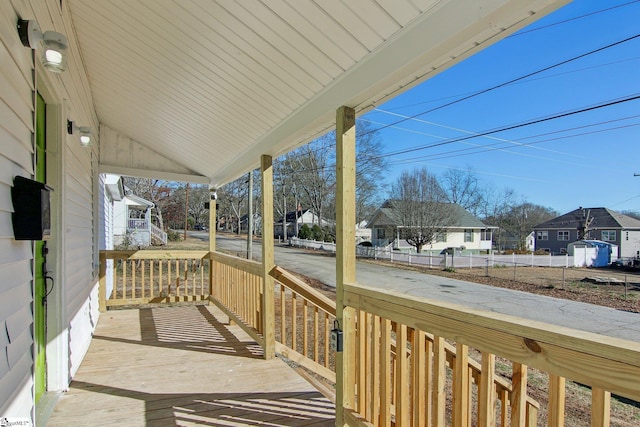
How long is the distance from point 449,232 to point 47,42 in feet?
79.5

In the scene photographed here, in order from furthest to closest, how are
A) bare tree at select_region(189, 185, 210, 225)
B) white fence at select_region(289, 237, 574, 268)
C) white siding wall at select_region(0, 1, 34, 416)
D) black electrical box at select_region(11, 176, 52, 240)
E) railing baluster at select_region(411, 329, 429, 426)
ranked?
1. bare tree at select_region(189, 185, 210, 225)
2. white fence at select_region(289, 237, 574, 268)
3. railing baluster at select_region(411, 329, 429, 426)
4. black electrical box at select_region(11, 176, 52, 240)
5. white siding wall at select_region(0, 1, 34, 416)

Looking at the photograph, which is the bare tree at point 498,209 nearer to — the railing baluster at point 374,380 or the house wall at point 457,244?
the house wall at point 457,244

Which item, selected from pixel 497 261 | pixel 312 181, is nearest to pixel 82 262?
pixel 497 261

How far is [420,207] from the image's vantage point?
20.9m

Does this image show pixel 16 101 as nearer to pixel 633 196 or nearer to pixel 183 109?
pixel 183 109

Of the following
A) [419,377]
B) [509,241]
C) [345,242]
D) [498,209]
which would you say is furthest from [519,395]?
[509,241]

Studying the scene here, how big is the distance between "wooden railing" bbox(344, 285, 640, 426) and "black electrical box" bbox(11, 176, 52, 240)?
1555mm

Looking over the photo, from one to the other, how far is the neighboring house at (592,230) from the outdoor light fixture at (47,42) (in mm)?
21706

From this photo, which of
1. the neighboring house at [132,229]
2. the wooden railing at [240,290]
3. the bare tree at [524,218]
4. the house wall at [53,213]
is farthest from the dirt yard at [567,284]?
the neighboring house at [132,229]

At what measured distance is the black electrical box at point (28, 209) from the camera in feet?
4.87

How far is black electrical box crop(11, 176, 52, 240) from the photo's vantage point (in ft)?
4.87

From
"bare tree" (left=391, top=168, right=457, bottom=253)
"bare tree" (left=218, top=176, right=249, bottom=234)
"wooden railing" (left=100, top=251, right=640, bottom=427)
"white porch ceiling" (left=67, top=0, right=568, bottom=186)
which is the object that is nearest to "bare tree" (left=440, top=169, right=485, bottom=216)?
"bare tree" (left=391, top=168, right=457, bottom=253)

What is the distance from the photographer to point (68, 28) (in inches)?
99.7

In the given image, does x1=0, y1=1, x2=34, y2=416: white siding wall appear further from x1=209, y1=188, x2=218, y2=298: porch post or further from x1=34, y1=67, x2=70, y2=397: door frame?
x1=209, y1=188, x2=218, y2=298: porch post
